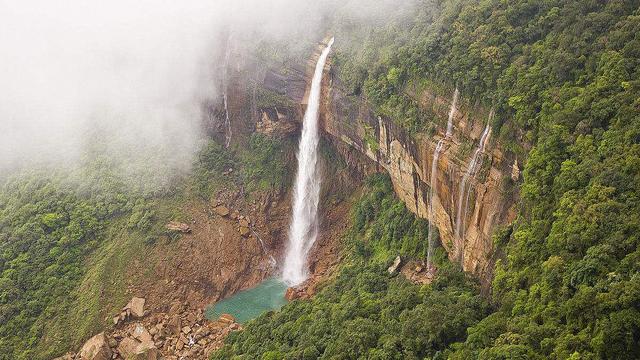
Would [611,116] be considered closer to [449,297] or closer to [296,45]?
[449,297]

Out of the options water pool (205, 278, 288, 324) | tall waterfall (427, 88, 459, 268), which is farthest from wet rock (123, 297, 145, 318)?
tall waterfall (427, 88, 459, 268)

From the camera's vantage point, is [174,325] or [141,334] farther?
[174,325]

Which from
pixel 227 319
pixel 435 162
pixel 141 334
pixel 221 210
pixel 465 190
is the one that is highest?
pixel 435 162

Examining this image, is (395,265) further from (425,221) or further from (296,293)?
(296,293)

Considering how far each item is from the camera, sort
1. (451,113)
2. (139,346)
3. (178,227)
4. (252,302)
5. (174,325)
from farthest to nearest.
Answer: (178,227) → (252,302) → (174,325) → (139,346) → (451,113)

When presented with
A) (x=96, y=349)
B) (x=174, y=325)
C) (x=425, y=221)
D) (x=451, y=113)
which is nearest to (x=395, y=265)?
(x=425, y=221)

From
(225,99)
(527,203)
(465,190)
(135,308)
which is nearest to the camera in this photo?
(527,203)

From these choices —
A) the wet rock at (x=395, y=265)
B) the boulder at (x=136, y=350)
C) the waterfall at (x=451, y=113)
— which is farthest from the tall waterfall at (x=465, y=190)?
the boulder at (x=136, y=350)

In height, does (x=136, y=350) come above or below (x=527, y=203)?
below
